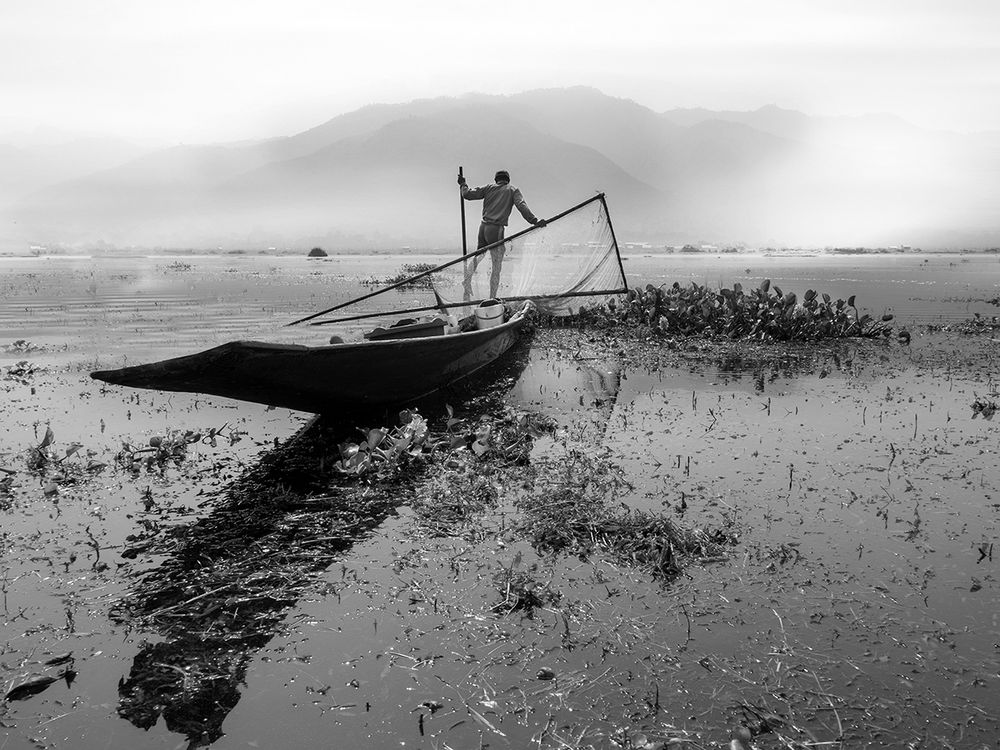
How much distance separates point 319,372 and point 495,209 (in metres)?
8.94

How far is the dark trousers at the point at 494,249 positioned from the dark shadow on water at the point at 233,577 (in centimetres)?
764

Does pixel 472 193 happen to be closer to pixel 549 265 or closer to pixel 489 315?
pixel 549 265

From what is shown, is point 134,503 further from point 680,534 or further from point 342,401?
point 680,534

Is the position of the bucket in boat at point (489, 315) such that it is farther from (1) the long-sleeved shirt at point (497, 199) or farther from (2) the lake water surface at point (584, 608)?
(2) the lake water surface at point (584, 608)

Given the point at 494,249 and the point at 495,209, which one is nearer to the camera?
the point at 494,249

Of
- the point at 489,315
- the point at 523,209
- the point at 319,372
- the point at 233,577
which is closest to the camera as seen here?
the point at 233,577

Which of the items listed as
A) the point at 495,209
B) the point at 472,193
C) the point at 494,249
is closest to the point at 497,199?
the point at 495,209

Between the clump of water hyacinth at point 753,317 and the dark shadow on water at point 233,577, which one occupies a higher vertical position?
the clump of water hyacinth at point 753,317

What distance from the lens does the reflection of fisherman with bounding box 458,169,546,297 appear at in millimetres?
14469

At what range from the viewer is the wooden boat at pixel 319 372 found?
579 cm

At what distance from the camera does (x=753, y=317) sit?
594 inches

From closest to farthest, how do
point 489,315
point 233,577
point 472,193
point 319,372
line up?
point 233,577 → point 319,372 → point 489,315 → point 472,193

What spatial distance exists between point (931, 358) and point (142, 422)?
1242cm

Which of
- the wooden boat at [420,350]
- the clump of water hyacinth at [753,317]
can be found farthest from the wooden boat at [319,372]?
the clump of water hyacinth at [753,317]
